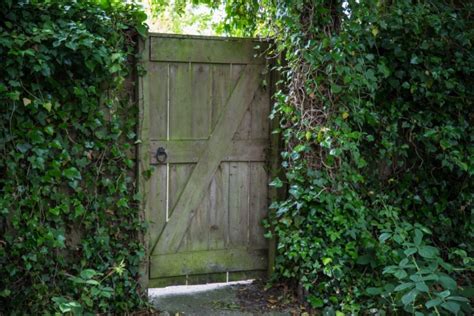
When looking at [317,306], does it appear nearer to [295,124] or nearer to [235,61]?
[295,124]

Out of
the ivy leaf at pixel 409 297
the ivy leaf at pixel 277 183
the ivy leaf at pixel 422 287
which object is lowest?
the ivy leaf at pixel 409 297

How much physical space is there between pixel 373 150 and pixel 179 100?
64.8 inches

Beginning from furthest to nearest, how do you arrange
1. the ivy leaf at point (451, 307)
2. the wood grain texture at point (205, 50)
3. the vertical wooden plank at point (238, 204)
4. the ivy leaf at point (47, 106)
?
1. the vertical wooden plank at point (238, 204)
2. the wood grain texture at point (205, 50)
3. the ivy leaf at point (47, 106)
4. the ivy leaf at point (451, 307)

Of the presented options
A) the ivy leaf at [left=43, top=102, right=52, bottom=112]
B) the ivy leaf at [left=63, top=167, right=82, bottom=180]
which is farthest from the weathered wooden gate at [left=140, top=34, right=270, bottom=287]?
the ivy leaf at [left=43, top=102, right=52, bottom=112]

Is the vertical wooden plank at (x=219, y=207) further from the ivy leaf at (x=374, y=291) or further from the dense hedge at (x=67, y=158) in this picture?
the ivy leaf at (x=374, y=291)

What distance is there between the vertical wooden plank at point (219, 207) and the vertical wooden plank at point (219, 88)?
0.39 meters

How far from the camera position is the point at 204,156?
4410 millimetres

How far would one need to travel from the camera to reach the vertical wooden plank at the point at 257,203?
4609mm

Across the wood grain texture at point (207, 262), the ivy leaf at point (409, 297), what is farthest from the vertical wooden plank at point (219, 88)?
the ivy leaf at point (409, 297)

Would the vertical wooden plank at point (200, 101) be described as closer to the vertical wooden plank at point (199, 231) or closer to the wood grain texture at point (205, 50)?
the wood grain texture at point (205, 50)

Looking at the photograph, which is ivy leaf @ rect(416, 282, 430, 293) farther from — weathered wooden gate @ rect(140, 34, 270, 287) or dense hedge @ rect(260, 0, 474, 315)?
weathered wooden gate @ rect(140, 34, 270, 287)

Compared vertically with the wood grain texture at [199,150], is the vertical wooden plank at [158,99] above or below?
above

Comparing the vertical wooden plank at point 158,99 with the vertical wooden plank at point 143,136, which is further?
the vertical wooden plank at point 158,99

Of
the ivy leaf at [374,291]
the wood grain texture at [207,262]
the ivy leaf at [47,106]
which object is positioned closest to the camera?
the ivy leaf at [47,106]
